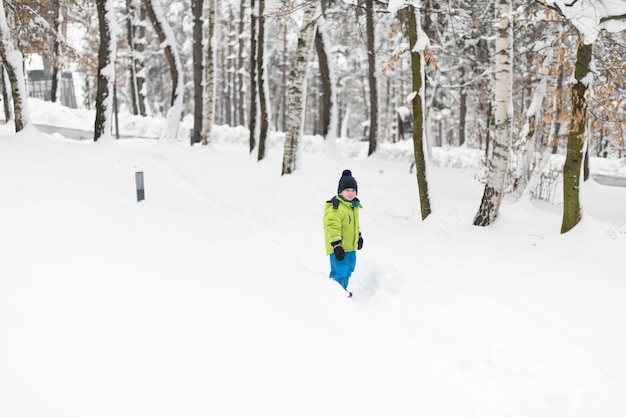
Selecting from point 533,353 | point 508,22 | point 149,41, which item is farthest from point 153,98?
point 533,353

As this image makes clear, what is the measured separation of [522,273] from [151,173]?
33.8 ft

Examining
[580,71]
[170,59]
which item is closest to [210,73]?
[170,59]

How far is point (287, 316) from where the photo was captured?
4.76m

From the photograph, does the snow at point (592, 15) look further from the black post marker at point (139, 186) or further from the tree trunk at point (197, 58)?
the tree trunk at point (197, 58)

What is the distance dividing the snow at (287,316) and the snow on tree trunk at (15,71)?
560 centimetres

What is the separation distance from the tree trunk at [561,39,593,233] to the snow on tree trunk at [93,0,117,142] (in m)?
13.3

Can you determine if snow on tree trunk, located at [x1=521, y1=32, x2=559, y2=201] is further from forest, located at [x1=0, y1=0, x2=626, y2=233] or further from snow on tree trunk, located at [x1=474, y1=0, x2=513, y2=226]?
snow on tree trunk, located at [x1=474, y1=0, x2=513, y2=226]

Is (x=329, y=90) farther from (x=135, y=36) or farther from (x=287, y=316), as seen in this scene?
(x=135, y=36)

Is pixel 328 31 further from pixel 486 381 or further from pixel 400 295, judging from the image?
pixel 486 381

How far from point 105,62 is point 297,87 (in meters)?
6.94

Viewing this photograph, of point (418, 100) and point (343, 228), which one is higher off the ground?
point (418, 100)

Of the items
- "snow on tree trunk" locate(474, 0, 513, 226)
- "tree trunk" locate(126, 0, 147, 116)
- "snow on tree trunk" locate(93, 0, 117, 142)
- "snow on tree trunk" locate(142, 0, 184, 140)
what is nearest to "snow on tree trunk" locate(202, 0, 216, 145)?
"snow on tree trunk" locate(142, 0, 184, 140)

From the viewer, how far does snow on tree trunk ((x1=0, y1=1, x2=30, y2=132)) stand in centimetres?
1370

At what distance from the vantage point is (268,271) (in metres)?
6.14
